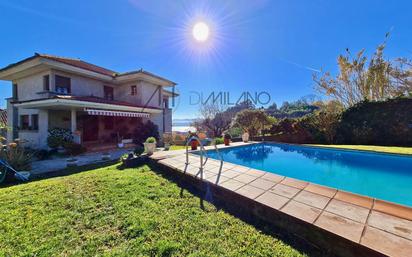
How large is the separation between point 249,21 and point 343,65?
23417 mm

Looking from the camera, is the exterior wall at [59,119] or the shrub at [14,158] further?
the exterior wall at [59,119]

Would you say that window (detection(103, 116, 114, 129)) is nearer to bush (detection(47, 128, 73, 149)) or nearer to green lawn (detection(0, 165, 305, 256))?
bush (detection(47, 128, 73, 149))

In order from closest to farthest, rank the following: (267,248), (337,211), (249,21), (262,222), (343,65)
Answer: (267,248)
(337,211)
(262,222)
(249,21)
(343,65)

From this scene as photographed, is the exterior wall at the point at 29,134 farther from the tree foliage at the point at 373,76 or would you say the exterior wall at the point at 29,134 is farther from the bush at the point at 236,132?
the tree foliage at the point at 373,76

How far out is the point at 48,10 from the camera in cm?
1455

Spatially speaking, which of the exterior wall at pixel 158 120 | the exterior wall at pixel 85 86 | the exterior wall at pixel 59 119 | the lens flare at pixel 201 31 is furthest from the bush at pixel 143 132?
the lens flare at pixel 201 31

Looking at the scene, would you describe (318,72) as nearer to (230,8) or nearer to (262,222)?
(230,8)

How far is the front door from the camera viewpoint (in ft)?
73.4

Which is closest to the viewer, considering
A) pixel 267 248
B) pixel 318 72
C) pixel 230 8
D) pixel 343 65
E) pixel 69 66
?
pixel 267 248

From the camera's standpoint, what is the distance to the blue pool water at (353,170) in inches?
331

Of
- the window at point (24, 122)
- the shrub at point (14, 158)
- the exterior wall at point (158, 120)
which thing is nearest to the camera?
the shrub at point (14, 158)

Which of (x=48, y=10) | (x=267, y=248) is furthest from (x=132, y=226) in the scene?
(x=48, y=10)

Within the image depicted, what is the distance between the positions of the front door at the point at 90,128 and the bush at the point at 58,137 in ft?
16.5

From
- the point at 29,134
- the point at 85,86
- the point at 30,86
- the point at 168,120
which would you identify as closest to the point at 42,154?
the point at 29,134
